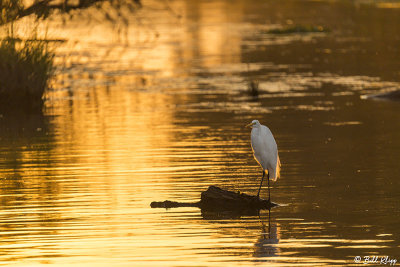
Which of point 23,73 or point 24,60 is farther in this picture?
point 23,73

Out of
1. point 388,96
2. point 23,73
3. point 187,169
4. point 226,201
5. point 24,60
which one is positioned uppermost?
point 24,60

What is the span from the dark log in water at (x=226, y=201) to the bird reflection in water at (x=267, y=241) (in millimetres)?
615

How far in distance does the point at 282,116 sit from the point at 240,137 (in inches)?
144

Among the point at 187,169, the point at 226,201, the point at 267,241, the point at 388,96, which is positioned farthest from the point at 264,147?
the point at 388,96

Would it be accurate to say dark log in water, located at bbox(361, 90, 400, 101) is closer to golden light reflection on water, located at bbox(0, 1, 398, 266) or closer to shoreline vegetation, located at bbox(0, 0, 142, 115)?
golden light reflection on water, located at bbox(0, 1, 398, 266)

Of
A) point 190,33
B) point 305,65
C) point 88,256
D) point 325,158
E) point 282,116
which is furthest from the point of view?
point 190,33

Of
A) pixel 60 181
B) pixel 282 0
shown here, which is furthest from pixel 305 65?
pixel 282 0

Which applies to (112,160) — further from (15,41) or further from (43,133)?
(15,41)

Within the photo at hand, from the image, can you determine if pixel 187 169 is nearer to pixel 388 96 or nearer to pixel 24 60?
pixel 24 60

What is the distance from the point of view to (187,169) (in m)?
19.6

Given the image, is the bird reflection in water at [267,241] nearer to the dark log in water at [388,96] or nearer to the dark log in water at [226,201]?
the dark log in water at [226,201]

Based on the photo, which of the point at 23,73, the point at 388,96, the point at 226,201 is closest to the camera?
the point at 226,201

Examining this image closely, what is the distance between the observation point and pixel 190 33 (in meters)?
60.0

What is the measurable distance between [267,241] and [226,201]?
1.92 meters
